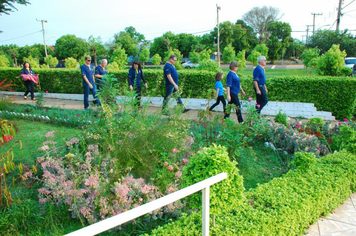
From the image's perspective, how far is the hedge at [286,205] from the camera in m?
2.49

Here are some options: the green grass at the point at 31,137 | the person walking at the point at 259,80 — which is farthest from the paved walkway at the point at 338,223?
the green grass at the point at 31,137

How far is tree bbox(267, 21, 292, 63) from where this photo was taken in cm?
4344

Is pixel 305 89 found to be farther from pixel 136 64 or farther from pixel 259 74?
pixel 136 64

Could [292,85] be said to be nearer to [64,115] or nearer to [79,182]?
[64,115]

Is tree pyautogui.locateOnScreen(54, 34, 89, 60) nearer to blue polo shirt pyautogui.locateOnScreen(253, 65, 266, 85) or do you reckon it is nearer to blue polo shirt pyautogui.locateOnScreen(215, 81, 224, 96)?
blue polo shirt pyautogui.locateOnScreen(215, 81, 224, 96)

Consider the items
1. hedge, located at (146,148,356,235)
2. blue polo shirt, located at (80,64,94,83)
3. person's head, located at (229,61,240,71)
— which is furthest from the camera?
blue polo shirt, located at (80,64,94,83)

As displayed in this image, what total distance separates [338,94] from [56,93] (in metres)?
11.4

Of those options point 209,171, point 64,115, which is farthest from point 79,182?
point 64,115

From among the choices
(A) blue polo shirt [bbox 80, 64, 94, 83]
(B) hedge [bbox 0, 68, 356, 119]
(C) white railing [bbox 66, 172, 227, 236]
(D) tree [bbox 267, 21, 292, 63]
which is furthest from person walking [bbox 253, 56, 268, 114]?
(D) tree [bbox 267, 21, 292, 63]

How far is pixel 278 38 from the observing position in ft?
148

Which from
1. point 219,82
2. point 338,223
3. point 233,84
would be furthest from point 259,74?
point 338,223

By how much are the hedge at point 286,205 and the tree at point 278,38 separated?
43342 millimetres

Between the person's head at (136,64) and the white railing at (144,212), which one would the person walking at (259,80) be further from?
the white railing at (144,212)

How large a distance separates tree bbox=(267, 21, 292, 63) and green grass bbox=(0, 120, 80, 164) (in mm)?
42796
